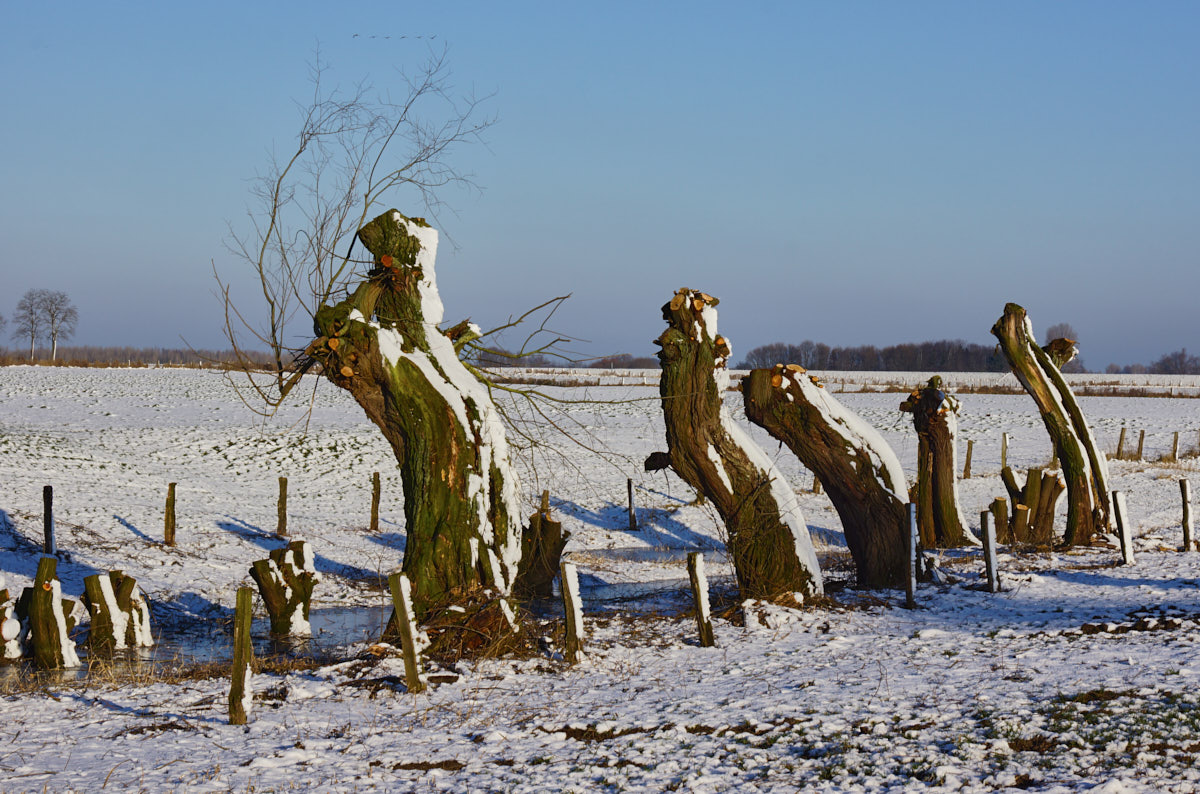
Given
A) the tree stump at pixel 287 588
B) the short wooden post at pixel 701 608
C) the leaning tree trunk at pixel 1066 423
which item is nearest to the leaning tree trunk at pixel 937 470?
the leaning tree trunk at pixel 1066 423

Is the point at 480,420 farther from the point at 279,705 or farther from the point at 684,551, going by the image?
the point at 684,551

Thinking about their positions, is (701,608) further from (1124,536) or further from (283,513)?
(283,513)

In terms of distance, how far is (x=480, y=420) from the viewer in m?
8.70

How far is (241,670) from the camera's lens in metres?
6.41

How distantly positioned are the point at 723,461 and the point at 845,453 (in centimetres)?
160

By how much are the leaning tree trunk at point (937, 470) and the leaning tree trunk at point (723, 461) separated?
527 centimetres

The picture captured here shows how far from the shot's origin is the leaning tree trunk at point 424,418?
8484mm

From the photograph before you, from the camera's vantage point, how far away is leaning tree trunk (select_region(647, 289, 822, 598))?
994 cm

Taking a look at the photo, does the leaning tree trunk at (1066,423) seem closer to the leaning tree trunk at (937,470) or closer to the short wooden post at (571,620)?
the leaning tree trunk at (937,470)

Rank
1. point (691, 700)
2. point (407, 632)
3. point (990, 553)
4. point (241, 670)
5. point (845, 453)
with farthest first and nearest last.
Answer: point (845, 453) → point (990, 553) → point (407, 632) → point (691, 700) → point (241, 670)

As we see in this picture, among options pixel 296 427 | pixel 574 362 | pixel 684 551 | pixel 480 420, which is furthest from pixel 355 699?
pixel 296 427

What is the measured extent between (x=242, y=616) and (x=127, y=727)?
3.31ft

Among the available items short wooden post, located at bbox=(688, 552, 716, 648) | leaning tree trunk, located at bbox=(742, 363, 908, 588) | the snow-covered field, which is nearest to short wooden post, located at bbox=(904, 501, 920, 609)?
the snow-covered field

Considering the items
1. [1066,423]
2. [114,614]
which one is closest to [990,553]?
[1066,423]
